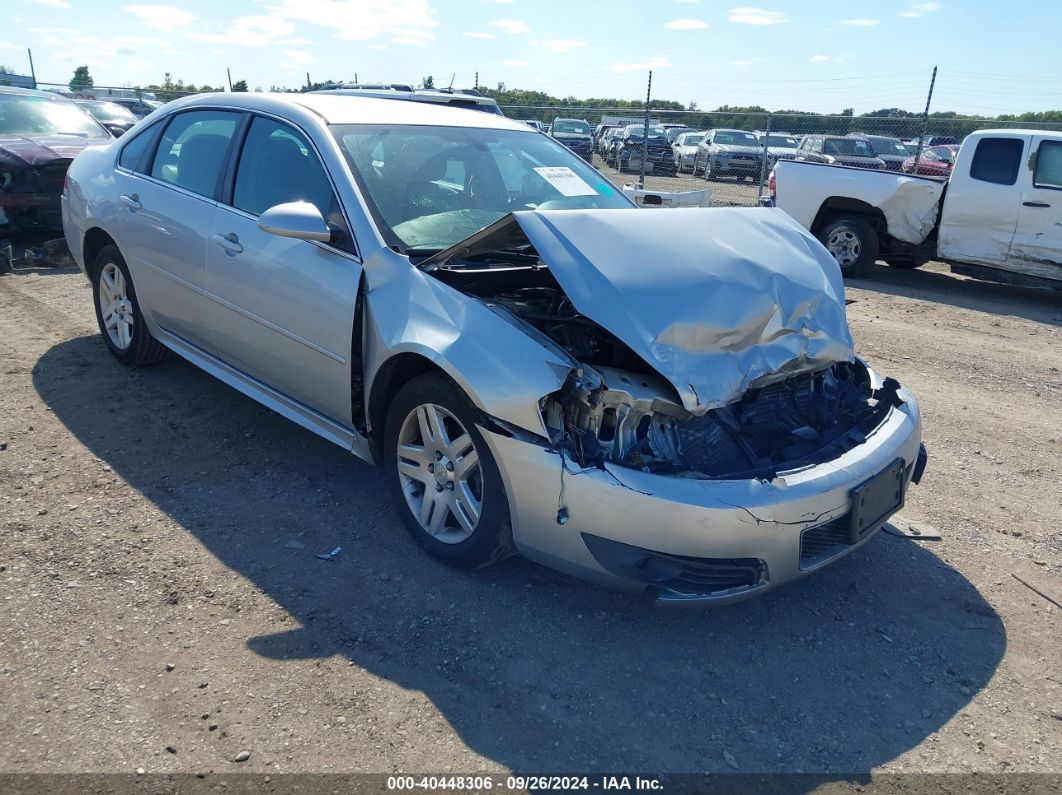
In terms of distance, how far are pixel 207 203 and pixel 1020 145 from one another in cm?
903

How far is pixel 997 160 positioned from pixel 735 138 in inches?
516

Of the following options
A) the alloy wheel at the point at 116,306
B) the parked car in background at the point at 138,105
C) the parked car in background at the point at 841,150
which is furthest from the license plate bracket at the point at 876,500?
the parked car in background at the point at 138,105

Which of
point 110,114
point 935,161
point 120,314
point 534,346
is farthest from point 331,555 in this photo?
point 935,161

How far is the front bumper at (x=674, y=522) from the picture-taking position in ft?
9.05

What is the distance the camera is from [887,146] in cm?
2119

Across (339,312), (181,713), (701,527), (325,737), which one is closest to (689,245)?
(701,527)

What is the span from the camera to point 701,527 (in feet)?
9.02

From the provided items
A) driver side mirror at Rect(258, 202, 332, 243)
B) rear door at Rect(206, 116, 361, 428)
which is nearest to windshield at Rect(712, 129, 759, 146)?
rear door at Rect(206, 116, 361, 428)

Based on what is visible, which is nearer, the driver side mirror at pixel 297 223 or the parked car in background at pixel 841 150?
the driver side mirror at pixel 297 223

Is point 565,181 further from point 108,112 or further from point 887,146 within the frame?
point 887,146

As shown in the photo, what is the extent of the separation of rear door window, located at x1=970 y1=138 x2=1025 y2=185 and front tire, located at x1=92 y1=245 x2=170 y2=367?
29.3 ft

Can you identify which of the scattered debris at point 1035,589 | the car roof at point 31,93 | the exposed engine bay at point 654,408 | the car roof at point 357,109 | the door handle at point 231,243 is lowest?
the scattered debris at point 1035,589

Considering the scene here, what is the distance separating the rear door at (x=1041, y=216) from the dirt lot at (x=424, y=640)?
18.7ft

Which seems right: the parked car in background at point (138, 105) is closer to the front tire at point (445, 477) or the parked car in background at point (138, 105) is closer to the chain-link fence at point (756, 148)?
the chain-link fence at point (756, 148)
